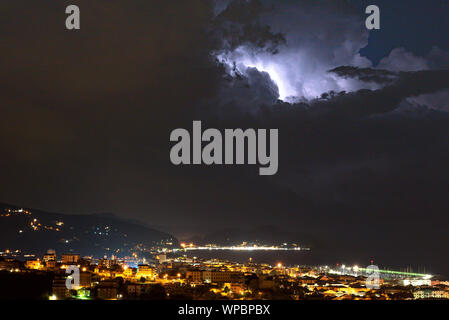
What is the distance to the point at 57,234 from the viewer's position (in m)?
59.2

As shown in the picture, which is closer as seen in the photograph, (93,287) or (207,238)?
(93,287)

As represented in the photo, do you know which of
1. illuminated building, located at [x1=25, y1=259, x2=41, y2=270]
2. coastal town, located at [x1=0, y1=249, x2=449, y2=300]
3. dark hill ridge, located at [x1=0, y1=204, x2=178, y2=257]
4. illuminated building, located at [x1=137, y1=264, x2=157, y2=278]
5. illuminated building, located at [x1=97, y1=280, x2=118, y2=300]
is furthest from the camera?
dark hill ridge, located at [x1=0, y1=204, x2=178, y2=257]

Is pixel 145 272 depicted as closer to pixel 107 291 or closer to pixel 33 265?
pixel 33 265

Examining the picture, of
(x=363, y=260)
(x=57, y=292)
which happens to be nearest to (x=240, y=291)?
(x=57, y=292)

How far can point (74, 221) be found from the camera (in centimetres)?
7362

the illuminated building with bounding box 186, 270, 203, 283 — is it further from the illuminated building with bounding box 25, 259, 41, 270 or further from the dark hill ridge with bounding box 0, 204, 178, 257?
the dark hill ridge with bounding box 0, 204, 178, 257

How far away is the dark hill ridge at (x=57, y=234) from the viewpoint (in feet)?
167

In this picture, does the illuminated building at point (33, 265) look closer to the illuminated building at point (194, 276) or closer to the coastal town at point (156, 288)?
the coastal town at point (156, 288)

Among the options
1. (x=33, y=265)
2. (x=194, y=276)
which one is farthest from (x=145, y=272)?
(x=33, y=265)

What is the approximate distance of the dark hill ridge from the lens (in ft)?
167

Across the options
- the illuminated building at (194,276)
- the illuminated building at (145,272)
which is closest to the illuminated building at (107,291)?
the illuminated building at (145,272)

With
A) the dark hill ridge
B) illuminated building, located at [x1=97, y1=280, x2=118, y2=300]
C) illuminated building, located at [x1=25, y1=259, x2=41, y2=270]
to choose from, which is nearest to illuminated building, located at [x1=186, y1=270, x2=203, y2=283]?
illuminated building, located at [x1=25, y1=259, x2=41, y2=270]
